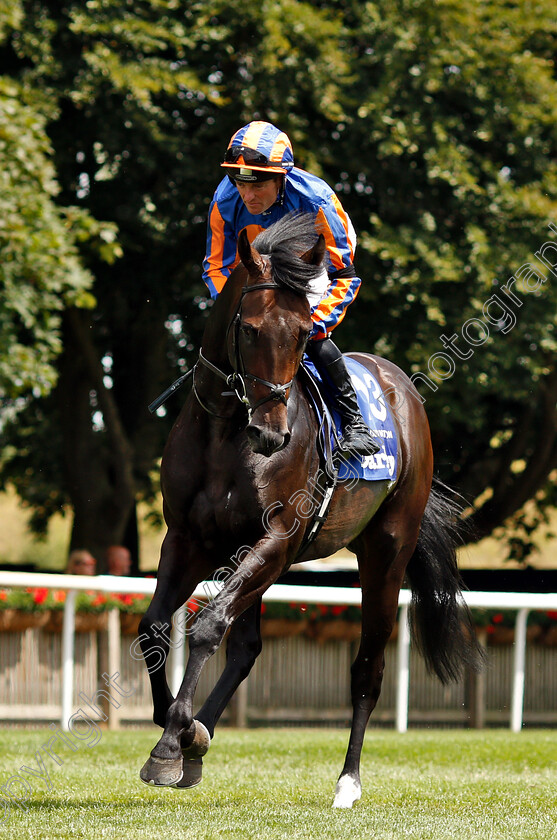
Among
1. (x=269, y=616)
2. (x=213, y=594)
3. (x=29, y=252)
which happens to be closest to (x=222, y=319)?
(x=213, y=594)

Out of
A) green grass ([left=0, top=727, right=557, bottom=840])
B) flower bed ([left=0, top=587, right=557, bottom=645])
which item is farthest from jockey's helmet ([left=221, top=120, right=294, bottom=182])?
flower bed ([left=0, top=587, right=557, bottom=645])

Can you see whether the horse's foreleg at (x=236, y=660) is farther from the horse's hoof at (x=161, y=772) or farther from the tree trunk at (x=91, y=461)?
the tree trunk at (x=91, y=461)

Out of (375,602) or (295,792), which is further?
(375,602)

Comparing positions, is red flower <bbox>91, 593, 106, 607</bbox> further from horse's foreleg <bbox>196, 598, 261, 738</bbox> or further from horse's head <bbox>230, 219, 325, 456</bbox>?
horse's head <bbox>230, 219, 325, 456</bbox>

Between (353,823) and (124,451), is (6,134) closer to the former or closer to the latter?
(124,451)

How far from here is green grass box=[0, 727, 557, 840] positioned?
399cm

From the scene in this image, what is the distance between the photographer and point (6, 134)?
10023 millimetres

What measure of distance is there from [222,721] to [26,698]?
1.92m

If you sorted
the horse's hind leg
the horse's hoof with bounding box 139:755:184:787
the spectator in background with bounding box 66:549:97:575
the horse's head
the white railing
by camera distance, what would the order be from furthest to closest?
the spectator in background with bounding box 66:549:97:575 → the white railing → the horse's hind leg → the horse's head → the horse's hoof with bounding box 139:755:184:787

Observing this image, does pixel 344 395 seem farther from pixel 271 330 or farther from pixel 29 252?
pixel 29 252

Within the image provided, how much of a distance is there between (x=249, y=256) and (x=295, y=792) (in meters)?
2.65

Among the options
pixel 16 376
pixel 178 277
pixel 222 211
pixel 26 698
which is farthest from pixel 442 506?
pixel 178 277

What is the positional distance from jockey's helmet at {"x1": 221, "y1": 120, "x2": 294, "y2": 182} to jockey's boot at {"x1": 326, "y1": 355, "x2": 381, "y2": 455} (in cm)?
96

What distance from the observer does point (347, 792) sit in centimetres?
488
